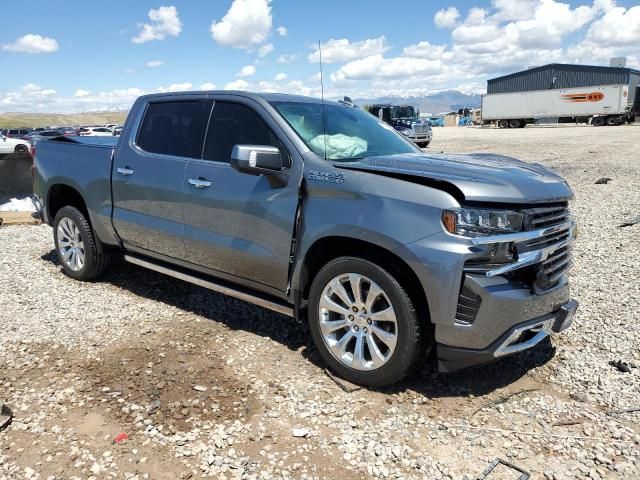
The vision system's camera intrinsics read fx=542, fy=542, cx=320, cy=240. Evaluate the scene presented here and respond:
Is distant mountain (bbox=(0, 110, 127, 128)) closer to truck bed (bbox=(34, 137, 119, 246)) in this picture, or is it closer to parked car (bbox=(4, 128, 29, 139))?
parked car (bbox=(4, 128, 29, 139))

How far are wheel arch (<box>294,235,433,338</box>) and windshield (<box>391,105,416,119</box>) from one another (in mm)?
26153

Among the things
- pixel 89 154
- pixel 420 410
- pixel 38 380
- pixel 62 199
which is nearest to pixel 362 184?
pixel 420 410

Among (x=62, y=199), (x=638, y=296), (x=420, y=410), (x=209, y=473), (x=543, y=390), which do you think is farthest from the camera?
(x=62, y=199)

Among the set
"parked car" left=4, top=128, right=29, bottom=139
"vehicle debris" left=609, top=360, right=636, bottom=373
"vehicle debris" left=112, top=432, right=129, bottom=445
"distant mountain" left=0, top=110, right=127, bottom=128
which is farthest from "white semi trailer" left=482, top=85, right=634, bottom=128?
"distant mountain" left=0, top=110, right=127, bottom=128

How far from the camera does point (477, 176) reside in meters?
3.23

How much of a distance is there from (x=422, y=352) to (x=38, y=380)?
260 centimetres

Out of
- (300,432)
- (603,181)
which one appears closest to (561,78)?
Result: (603,181)

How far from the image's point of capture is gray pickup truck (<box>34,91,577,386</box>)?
3100 millimetres

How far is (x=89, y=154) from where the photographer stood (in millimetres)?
5359

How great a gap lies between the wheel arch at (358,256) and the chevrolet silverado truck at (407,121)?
943 inches

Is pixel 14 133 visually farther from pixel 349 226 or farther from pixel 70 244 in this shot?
pixel 349 226

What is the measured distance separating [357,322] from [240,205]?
123 cm

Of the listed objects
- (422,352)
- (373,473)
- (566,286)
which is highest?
(566,286)

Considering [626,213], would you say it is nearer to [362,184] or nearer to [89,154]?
[362,184]
